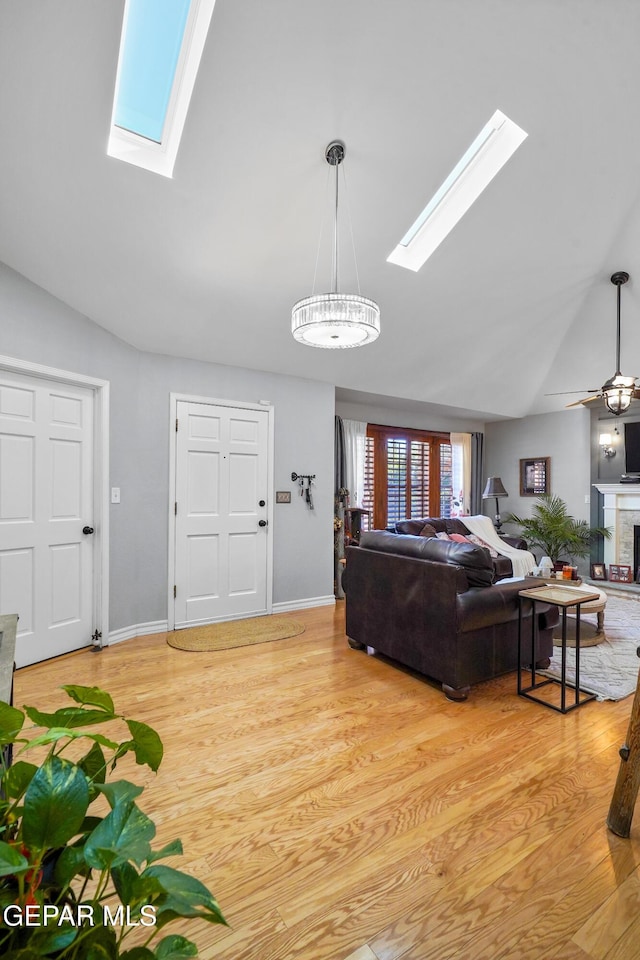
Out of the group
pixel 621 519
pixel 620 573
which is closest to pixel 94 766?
pixel 620 573

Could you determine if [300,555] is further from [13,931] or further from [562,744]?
[13,931]

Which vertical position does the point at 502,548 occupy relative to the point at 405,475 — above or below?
below

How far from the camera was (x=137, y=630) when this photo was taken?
12.9 feet

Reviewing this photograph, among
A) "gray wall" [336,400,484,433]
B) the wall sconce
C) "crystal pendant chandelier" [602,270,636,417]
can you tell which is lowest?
the wall sconce

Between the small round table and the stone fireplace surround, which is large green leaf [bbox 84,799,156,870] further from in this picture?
the stone fireplace surround

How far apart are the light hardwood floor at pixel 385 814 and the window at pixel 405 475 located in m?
3.64

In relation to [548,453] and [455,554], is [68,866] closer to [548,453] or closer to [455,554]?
[455,554]

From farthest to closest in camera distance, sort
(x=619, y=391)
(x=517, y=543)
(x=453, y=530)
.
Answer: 1. (x=517, y=543)
2. (x=453, y=530)
3. (x=619, y=391)

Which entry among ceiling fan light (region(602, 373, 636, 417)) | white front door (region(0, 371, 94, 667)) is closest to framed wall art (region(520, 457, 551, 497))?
ceiling fan light (region(602, 373, 636, 417))

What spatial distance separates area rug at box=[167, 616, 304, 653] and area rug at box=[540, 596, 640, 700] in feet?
6.97

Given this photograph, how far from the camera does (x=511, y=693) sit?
2918 millimetres

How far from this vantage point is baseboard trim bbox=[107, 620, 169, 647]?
3746 mm

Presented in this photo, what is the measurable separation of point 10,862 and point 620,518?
7.46m

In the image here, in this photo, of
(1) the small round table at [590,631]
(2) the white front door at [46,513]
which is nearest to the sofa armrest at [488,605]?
(1) the small round table at [590,631]
